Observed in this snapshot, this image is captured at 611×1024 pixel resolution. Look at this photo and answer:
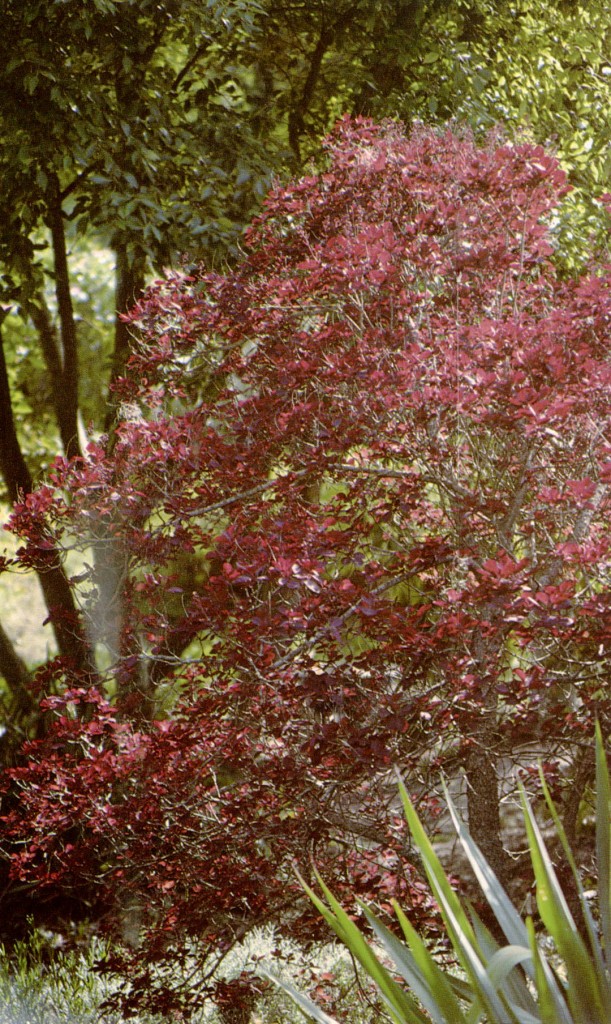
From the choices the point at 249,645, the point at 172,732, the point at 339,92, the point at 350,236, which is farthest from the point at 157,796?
the point at 339,92

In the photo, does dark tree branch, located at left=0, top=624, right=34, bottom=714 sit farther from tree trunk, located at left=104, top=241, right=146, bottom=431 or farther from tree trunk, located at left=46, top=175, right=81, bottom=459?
tree trunk, located at left=104, top=241, right=146, bottom=431

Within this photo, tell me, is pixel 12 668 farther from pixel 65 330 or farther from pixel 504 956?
pixel 504 956

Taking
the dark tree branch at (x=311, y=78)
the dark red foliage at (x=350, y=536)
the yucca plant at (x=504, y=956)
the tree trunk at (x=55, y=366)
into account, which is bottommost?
the yucca plant at (x=504, y=956)

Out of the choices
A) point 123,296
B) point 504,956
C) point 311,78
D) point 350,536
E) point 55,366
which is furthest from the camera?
point 55,366

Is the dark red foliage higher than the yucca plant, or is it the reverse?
the dark red foliage

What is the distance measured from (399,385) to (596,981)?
187 cm

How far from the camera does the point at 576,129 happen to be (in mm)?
6676

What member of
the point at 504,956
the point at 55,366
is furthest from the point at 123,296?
the point at 504,956

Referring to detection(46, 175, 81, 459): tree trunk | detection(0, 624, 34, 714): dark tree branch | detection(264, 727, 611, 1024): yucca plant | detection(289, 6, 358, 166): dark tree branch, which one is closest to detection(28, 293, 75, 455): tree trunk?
detection(46, 175, 81, 459): tree trunk

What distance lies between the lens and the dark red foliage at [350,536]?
9.73ft

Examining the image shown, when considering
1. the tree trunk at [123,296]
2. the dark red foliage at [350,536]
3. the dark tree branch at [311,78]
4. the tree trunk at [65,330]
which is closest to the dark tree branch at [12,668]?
the tree trunk at [65,330]

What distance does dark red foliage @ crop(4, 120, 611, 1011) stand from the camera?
2.97 meters

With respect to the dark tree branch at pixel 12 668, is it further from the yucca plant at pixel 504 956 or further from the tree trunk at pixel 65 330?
the yucca plant at pixel 504 956

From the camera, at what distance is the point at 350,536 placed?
10.2 feet
